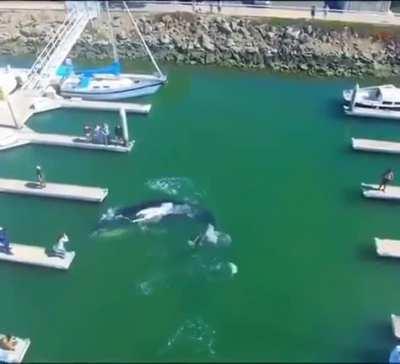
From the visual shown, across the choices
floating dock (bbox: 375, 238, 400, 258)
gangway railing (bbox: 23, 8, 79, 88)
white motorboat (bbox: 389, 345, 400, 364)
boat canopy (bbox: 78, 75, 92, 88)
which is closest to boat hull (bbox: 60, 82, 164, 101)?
boat canopy (bbox: 78, 75, 92, 88)

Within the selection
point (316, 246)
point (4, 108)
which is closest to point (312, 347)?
point (316, 246)

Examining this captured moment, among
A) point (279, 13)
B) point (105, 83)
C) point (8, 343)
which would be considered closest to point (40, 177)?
point (8, 343)

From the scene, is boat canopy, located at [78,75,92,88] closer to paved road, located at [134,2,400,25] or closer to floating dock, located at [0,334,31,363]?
paved road, located at [134,2,400,25]

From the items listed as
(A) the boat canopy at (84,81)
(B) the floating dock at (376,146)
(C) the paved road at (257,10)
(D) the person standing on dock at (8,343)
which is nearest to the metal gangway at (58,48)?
(A) the boat canopy at (84,81)

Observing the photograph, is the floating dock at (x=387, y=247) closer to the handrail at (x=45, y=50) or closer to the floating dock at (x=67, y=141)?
the floating dock at (x=67, y=141)

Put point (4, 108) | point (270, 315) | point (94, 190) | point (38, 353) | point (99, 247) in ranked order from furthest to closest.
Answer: point (4, 108) < point (94, 190) < point (99, 247) < point (270, 315) < point (38, 353)

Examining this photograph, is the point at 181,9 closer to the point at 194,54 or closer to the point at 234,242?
the point at 194,54
